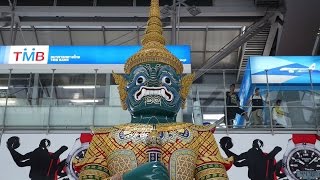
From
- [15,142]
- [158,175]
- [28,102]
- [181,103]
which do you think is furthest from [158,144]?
[28,102]

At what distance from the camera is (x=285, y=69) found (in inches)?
468

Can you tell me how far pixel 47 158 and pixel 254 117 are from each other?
4.07 metres

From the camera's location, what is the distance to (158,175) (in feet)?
13.1

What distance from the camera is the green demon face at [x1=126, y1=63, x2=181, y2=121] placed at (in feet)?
16.2

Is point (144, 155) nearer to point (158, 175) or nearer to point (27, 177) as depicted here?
point (158, 175)

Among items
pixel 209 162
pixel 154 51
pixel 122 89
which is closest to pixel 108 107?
pixel 122 89

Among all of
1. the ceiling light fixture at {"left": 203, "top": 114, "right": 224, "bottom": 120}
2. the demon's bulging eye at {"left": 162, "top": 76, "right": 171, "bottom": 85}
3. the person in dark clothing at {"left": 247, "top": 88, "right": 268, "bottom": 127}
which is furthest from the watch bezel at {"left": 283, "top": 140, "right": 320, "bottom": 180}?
the demon's bulging eye at {"left": 162, "top": 76, "right": 171, "bottom": 85}

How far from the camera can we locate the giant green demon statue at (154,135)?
4602 millimetres

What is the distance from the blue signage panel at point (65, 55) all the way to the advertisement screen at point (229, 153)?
2957 mm

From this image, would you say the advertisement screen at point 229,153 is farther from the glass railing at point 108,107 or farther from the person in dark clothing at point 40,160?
the glass railing at point 108,107

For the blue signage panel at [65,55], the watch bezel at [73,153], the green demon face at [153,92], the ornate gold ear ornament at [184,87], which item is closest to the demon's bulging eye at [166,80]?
the green demon face at [153,92]

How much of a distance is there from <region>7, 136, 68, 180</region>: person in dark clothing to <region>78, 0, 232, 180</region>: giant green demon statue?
443 cm

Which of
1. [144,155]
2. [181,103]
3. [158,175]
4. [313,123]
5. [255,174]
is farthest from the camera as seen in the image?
[313,123]

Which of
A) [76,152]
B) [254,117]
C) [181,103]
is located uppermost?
[254,117]
